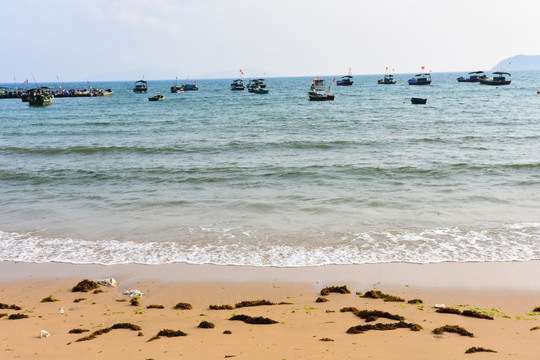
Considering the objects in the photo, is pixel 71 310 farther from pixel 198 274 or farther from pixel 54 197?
pixel 54 197

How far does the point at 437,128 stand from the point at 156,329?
33589 millimetres

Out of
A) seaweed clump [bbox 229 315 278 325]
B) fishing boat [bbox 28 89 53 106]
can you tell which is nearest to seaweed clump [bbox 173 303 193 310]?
seaweed clump [bbox 229 315 278 325]

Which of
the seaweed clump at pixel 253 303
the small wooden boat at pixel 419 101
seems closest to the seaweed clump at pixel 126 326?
the seaweed clump at pixel 253 303

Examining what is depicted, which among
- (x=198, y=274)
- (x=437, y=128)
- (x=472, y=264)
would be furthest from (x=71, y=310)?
(x=437, y=128)

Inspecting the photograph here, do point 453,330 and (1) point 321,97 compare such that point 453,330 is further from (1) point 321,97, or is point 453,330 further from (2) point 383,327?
(1) point 321,97

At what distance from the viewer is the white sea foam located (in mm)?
11203

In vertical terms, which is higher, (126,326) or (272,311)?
(126,326)

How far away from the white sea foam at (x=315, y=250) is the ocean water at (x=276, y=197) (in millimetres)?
54

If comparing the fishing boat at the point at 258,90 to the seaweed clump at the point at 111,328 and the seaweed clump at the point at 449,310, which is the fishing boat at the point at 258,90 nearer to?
the seaweed clump at the point at 449,310

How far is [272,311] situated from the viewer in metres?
8.51

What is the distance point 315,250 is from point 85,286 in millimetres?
5838

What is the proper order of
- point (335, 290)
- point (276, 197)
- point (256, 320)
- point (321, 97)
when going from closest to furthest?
point (256, 320), point (335, 290), point (276, 197), point (321, 97)

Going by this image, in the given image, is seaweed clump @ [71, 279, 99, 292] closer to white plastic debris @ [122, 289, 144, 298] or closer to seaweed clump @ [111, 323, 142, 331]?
white plastic debris @ [122, 289, 144, 298]

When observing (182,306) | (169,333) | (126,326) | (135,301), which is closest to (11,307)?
(135,301)
